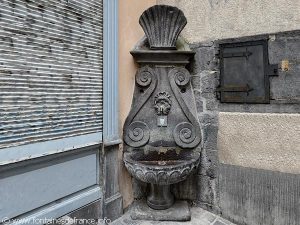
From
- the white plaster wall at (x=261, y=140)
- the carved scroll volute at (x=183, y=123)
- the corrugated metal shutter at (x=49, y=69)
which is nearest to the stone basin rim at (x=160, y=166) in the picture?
the carved scroll volute at (x=183, y=123)

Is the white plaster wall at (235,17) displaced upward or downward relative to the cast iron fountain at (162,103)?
upward

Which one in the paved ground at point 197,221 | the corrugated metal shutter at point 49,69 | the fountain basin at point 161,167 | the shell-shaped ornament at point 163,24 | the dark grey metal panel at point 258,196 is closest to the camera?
the corrugated metal shutter at point 49,69

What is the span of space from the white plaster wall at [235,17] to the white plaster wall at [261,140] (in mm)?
785

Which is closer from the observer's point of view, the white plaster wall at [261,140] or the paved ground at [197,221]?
the white plaster wall at [261,140]

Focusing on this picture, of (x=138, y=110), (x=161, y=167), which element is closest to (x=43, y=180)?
(x=161, y=167)

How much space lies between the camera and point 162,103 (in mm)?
2654

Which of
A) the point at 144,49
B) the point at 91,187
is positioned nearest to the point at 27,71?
the point at 91,187

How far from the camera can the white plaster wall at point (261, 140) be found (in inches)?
80.5

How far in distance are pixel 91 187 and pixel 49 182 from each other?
46 cm

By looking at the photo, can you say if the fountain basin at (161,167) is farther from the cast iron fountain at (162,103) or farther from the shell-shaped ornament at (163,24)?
the shell-shaped ornament at (163,24)

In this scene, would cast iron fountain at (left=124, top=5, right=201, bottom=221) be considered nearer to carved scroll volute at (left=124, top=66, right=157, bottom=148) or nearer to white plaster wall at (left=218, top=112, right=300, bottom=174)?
carved scroll volute at (left=124, top=66, right=157, bottom=148)

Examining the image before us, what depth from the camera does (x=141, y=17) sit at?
257 centimetres

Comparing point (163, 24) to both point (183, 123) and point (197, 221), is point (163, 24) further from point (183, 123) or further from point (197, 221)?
point (197, 221)

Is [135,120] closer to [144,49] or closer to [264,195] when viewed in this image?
[144,49]
